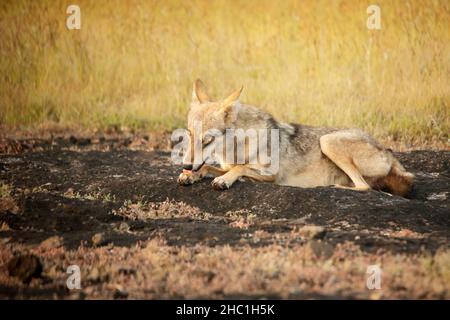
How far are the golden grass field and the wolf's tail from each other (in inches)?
159

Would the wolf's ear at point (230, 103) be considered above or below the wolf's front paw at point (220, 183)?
above

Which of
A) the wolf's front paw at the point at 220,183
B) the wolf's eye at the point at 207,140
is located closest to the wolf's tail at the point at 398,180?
the wolf's front paw at the point at 220,183

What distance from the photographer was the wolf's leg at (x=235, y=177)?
A: 8.28 m

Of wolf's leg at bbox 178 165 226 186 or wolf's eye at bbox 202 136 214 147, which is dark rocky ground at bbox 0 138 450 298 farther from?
wolf's eye at bbox 202 136 214 147

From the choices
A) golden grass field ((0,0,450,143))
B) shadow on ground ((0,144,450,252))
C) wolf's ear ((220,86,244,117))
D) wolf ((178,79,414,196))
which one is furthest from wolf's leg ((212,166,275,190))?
golden grass field ((0,0,450,143))

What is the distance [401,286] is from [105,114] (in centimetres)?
1049

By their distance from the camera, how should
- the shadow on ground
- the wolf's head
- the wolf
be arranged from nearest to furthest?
the shadow on ground < the wolf's head < the wolf

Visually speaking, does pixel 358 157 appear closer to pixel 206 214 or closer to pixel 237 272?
pixel 206 214

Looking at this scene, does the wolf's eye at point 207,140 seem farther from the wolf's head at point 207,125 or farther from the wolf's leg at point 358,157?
the wolf's leg at point 358,157

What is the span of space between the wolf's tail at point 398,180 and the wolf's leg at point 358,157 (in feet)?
0.30

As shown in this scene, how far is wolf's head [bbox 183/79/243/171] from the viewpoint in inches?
316

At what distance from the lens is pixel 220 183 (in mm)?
8250

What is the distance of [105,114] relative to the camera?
14508 mm

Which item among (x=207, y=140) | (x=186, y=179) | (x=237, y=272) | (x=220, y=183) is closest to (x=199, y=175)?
(x=186, y=179)
